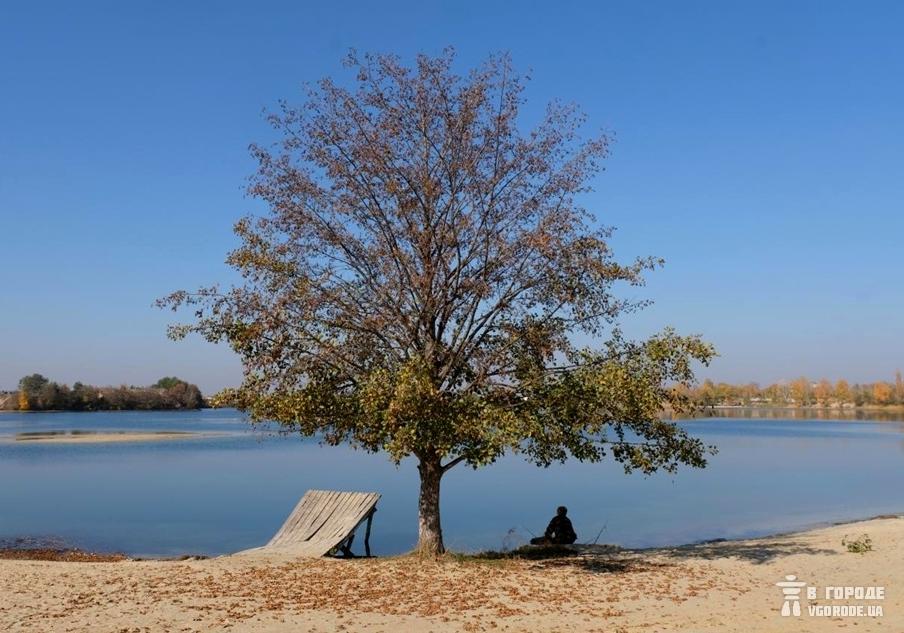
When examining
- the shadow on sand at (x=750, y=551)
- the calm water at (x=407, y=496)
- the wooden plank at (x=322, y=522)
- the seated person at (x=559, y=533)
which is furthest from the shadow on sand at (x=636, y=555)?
the calm water at (x=407, y=496)

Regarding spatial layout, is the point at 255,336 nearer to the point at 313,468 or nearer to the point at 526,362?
the point at 526,362

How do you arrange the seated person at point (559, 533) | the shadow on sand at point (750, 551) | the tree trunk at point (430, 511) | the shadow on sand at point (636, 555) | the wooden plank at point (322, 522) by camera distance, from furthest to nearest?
1. the seated person at point (559, 533)
2. the wooden plank at point (322, 522)
3. the shadow on sand at point (750, 551)
4. the tree trunk at point (430, 511)
5. the shadow on sand at point (636, 555)

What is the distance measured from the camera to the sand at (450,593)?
467 inches

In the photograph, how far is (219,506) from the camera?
36.2 meters

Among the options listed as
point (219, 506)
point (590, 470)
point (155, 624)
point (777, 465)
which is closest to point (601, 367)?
point (155, 624)

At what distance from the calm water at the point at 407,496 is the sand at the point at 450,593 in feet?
11.8

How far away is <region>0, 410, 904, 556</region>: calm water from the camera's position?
2900cm

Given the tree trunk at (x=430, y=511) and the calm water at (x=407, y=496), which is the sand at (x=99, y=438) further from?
the tree trunk at (x=430, y=511)

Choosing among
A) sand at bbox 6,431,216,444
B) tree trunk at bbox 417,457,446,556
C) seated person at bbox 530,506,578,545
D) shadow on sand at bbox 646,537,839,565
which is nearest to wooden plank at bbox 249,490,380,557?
tree trunk at bbox 417,457,446,556

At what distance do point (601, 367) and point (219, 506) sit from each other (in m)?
24.2

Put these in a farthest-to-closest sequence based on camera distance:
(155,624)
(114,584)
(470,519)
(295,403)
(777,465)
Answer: (777,465) → (470,519) → (295,403) → (114,584) → (155,624)

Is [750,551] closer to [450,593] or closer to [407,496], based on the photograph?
[450,593]

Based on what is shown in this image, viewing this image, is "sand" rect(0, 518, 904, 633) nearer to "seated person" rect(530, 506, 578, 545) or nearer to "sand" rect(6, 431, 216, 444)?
"seated person" rect(530, 506, 578, 545)

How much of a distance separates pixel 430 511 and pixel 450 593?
367cm
